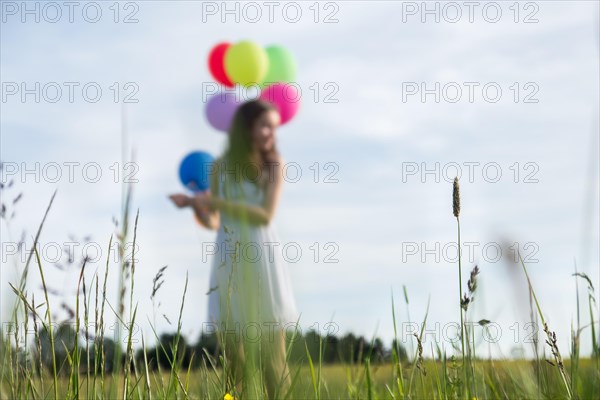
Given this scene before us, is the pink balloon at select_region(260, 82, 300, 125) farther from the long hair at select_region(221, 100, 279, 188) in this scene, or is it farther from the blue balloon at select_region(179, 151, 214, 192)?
the blue balloon at select_region(179, 151, 214, 192)

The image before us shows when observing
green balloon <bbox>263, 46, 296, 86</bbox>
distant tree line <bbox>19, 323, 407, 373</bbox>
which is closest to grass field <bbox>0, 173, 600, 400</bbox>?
distant tree line <bbox>19, 323, 407, 373</bbox>

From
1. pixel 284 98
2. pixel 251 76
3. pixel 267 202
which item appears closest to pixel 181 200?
pixel 267 202

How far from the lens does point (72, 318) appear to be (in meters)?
1.22

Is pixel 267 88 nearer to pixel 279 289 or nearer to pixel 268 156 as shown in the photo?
pixel 268 156

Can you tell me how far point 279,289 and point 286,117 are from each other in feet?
4.97

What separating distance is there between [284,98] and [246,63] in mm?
417

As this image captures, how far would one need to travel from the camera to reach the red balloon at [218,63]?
5.74m

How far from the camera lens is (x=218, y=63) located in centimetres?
577

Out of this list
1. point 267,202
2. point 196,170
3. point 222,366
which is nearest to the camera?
point 222,366

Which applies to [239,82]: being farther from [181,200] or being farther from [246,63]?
[181,200]

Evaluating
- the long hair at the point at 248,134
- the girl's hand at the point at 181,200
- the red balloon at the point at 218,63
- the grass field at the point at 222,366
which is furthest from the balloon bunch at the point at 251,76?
the grass field at the point at 222,366

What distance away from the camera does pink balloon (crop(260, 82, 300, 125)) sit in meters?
5.44

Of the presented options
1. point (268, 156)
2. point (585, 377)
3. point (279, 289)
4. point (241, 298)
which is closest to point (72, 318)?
point (241, 298)

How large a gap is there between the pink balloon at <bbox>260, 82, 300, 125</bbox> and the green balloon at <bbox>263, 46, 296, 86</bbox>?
9 centimetres
